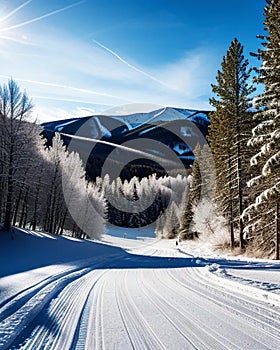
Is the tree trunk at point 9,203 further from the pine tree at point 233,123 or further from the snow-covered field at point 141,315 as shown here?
the pine tree at point 233,123

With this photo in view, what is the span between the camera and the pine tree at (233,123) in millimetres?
22375

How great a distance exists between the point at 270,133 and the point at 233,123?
34.4ft

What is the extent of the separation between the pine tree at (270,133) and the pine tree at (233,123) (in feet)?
14.0

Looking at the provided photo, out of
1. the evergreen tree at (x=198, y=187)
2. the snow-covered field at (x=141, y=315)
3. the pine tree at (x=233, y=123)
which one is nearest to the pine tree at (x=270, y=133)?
the pine tree at (x=233, y=123)

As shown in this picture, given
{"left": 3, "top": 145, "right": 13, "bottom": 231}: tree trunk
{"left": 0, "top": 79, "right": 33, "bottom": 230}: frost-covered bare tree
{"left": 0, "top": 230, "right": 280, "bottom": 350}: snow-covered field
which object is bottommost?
{"left": 0, "top": 230, "right": 280, "bottom": 350}: snow-covered field

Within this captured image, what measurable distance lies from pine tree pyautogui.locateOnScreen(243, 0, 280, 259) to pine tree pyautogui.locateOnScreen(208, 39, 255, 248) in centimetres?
426

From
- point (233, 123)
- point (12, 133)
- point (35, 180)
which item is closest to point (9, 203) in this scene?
point (12, 133)

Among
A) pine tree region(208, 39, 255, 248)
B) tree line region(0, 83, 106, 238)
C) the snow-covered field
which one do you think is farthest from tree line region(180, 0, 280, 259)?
tree line region(0, 83, 106, 238)

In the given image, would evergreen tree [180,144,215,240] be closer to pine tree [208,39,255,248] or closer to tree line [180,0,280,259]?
tree line [180,0,280,259]

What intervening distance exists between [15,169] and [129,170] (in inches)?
5942

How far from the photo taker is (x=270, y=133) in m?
13.1

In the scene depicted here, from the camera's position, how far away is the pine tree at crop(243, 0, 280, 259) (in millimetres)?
12672

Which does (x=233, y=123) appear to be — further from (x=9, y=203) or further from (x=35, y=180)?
(x=35, y=180)

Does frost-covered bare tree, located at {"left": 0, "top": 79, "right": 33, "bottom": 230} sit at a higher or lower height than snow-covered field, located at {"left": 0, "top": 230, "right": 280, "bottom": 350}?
higher
